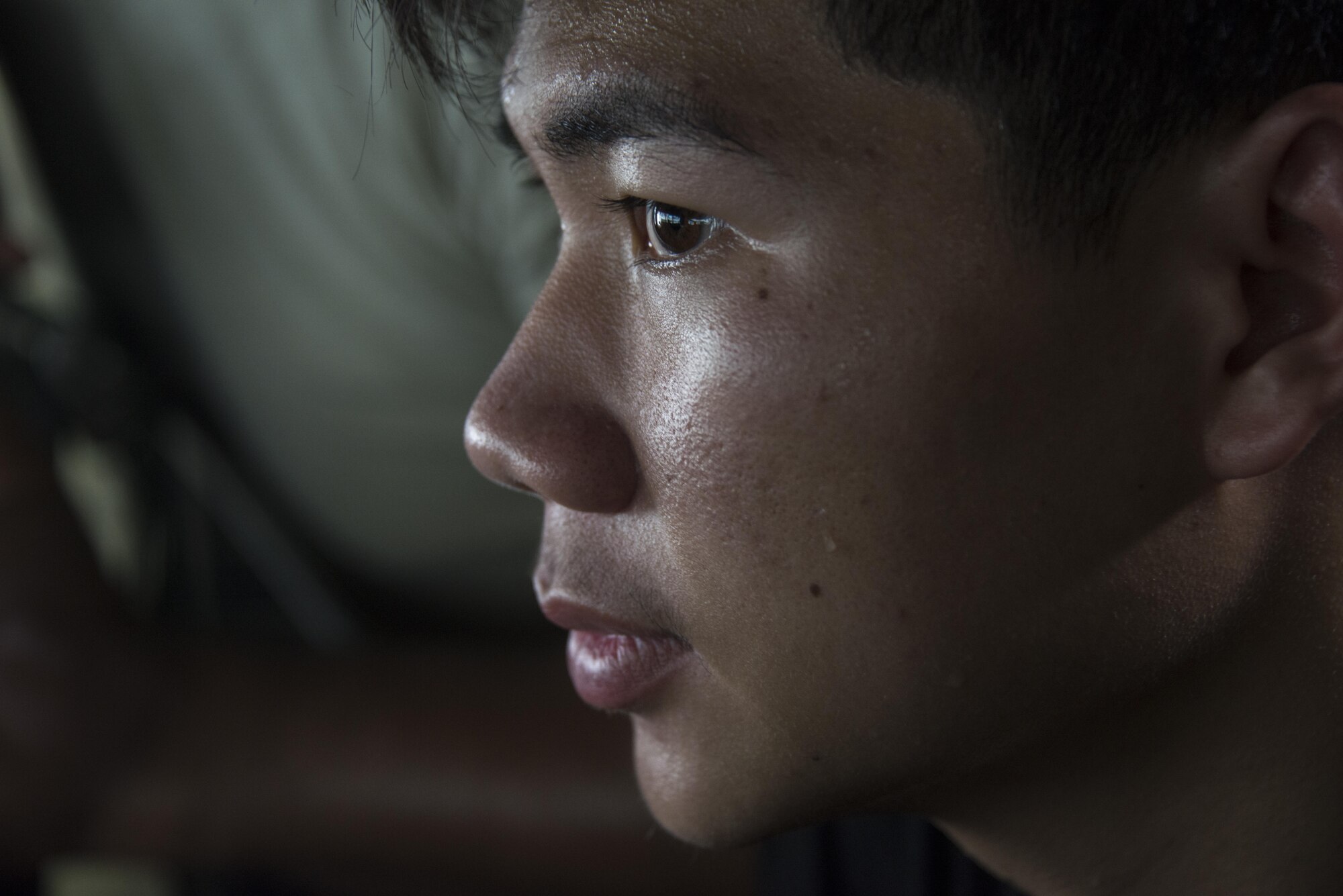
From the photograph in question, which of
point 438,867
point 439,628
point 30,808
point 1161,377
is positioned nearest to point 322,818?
point 438,867

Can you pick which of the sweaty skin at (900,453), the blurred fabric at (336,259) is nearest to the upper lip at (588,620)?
the sweaty skin at (900,453)

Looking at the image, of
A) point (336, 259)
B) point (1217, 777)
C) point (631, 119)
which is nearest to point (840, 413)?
point (631, 119)

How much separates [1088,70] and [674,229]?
0.16 metres

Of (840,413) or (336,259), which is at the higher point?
Answer: (840,413)

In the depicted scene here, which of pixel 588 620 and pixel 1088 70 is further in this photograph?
pixel 588 620

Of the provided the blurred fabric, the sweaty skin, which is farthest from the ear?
the blurred fabric

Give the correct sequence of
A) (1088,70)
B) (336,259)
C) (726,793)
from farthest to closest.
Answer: (336,259), (726,793), (1088,70)

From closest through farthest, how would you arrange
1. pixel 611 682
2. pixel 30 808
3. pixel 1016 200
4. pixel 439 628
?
1. pixel 1016 200
2. pixel 611 682
3. pixel 30 808
4. pixel 439 628

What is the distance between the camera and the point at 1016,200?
17.7 inches

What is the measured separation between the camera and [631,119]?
48 cm

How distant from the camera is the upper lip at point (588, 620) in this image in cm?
54

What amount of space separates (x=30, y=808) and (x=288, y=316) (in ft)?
1.60

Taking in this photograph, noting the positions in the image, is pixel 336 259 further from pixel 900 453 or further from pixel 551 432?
pixel 900 453

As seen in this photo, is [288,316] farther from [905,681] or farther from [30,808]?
[905,681]
